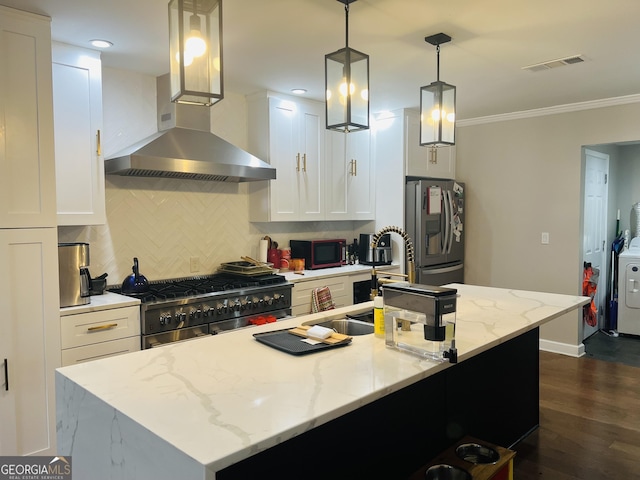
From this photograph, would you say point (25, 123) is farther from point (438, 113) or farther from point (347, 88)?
point (438, 113)

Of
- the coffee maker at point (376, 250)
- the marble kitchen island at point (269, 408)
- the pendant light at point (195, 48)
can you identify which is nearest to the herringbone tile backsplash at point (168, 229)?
the coffee maker at point (376, 250)

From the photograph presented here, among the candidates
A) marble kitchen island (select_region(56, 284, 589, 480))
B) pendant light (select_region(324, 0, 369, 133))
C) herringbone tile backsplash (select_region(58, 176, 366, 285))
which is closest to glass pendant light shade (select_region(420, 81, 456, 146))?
pendant light (select_region(324, 0, 369, 133))

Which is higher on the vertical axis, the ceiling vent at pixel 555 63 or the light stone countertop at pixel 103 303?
the ceiling vent at pixel 555 63

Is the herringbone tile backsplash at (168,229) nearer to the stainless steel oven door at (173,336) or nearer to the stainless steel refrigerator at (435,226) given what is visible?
the stainless steel oven door at (173,336)

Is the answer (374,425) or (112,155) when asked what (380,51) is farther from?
(374,425)

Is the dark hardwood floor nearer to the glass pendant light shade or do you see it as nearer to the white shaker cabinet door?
the glass pendant light shade

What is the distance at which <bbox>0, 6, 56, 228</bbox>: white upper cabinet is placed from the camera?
253 centimetres

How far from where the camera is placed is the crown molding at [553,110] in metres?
4.46

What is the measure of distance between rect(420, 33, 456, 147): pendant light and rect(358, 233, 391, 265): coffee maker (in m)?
2.21

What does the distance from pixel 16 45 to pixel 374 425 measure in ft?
8.51

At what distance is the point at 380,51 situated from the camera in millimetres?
3191

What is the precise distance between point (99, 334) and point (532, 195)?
4.33 m

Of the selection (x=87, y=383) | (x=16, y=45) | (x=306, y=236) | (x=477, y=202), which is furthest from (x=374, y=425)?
Answer: (x=477, y=202)

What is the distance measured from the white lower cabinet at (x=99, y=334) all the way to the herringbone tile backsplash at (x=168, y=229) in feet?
2.22
